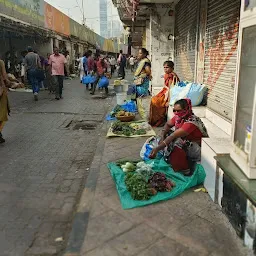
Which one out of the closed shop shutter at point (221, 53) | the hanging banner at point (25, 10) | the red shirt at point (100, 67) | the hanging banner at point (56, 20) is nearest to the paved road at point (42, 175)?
the closed shop shutter at point (221, 53)

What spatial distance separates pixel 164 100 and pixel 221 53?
201 cm

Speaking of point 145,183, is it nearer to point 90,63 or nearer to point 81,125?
point 81,125

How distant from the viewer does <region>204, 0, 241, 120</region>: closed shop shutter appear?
4641 millimetres

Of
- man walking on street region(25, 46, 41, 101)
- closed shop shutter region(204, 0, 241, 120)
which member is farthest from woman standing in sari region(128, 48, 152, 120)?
man walking on street region(25, 46, 41, 101)

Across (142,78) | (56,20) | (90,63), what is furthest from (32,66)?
(56,20)

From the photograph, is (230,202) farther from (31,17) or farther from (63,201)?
(31,17)

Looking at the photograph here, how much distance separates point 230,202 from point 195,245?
55 cm

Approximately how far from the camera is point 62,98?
12.3m

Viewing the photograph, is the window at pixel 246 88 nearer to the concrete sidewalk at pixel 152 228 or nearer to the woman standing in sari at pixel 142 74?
the concrete sidewalk at pixel 152 228

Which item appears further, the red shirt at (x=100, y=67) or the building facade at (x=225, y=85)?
the red shirt at (x=100, y=67)

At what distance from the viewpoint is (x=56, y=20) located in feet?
67.2

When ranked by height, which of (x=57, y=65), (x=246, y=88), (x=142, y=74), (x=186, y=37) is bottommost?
(x=142, y=74)

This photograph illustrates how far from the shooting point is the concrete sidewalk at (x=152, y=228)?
2656mm

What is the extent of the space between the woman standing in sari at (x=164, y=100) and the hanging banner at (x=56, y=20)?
13318mm
